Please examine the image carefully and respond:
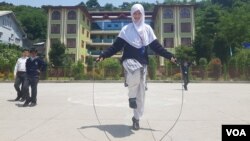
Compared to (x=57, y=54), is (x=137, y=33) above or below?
below

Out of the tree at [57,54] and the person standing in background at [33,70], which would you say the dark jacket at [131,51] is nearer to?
the person standing in background at [33,70]

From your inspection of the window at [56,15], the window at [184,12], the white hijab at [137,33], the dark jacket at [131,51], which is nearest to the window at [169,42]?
the window at [184,12]

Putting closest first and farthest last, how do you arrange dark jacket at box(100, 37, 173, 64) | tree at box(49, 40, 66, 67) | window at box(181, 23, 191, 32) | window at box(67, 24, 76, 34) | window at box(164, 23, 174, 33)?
dark jacket at box(100, 37, 173, 64) → tree at box(49, 40, 66, 67) → window at box(181, 23, 191, 32) → window at box(164, 23, 174, 33) → window at box(67, 24, 76, 34)

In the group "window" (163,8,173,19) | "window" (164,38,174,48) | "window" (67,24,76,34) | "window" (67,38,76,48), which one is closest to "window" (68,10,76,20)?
"window" (67,24,76,34)

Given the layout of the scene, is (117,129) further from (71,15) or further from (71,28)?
(71,15)

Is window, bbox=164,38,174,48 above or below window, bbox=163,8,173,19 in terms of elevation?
below

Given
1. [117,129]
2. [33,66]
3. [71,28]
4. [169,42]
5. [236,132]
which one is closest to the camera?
[236,132]

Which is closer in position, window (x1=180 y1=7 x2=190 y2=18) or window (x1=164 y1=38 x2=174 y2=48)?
window (x1=180 y1=7 x2=190 y2=18)

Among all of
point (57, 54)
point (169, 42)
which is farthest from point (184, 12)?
point (57, 54)

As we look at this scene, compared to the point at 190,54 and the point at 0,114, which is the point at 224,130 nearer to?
the point at 0,114

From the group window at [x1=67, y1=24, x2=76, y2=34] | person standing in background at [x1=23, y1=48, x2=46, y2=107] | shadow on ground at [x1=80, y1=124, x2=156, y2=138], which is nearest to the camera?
shadow on ground at [x1=80, y1=124, x2=156, y2=138]

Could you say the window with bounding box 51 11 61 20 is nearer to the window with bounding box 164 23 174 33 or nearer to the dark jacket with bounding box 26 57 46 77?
the window with bounding box 164 23 174 33

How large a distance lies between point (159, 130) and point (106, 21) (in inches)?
2809

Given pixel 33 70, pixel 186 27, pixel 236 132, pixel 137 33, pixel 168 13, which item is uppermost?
pixel 168 13
